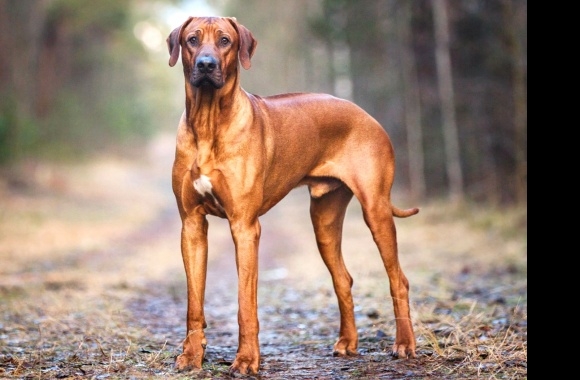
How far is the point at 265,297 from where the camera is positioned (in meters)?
8.09

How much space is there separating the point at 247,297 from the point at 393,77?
53.1 feet

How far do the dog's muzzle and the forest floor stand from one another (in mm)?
1595

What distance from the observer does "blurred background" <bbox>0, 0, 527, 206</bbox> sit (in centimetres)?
1503

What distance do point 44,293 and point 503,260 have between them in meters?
5.31

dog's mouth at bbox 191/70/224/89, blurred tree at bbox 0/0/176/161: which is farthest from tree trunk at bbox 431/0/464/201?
dog's mouth at bbox 191/70/224/89

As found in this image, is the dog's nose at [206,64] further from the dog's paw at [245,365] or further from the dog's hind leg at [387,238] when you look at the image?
the dog's paw at [245,365]

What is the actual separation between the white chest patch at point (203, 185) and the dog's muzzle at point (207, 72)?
1.72 feet

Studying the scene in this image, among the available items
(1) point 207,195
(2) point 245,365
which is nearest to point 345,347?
(2) point 245,365

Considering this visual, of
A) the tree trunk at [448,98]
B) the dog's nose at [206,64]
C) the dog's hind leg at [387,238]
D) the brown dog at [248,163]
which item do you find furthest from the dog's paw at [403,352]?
the tree trunk at [448,98]

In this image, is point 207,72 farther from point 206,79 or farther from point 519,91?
point 519,91

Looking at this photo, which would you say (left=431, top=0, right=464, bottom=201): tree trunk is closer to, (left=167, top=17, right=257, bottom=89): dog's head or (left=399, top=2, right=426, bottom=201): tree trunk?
(left=399, top=2, right=426, bottom=201): tree trunk

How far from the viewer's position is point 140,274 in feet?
32.1

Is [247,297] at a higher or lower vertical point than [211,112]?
lower

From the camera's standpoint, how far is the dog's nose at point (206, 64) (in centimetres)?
427
